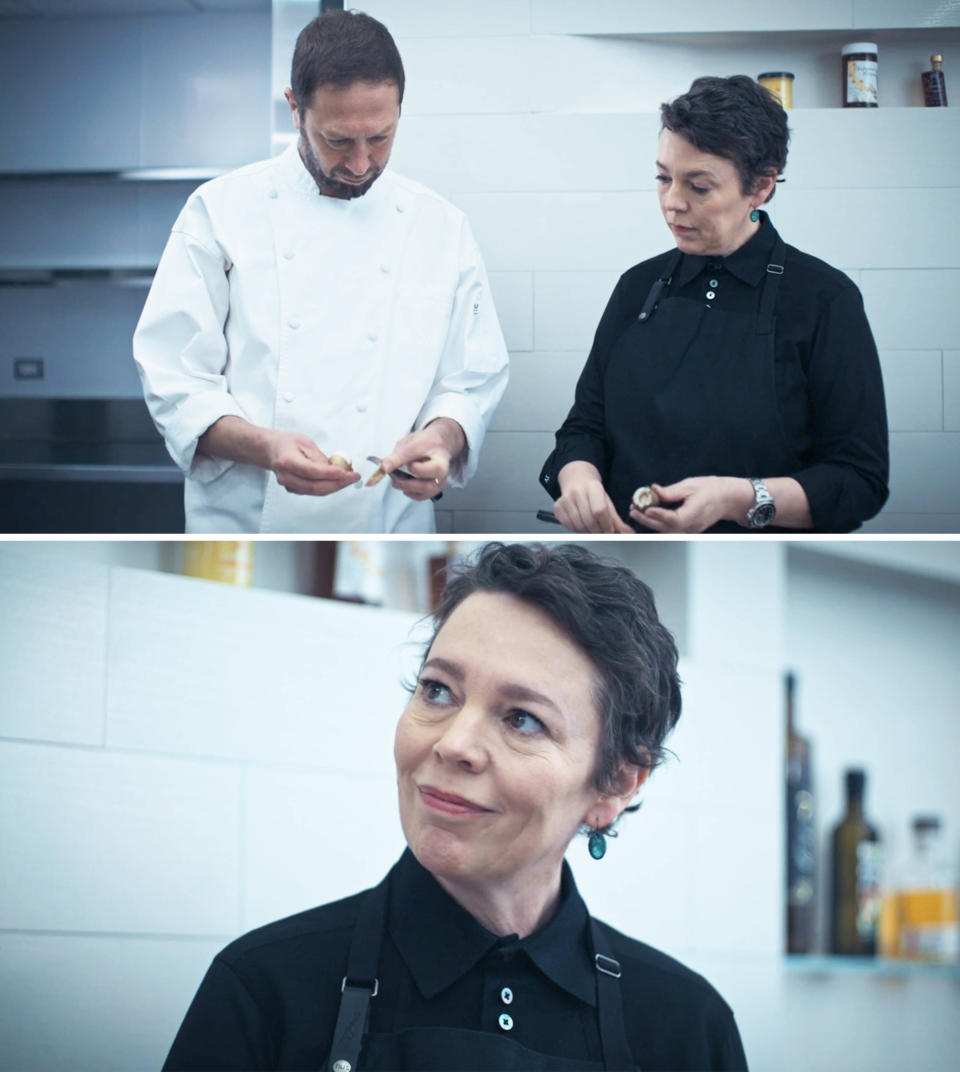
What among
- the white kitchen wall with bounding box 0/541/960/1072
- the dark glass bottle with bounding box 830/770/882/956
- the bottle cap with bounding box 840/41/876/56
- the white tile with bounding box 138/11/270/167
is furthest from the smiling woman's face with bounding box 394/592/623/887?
the white tile with bounding box 138/11/270/167

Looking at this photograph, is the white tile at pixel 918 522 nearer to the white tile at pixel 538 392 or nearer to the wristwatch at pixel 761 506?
the white tile at pixel 538 392

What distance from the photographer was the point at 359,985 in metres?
1.23

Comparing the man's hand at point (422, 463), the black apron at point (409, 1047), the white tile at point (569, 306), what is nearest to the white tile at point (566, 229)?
the white tile at point (569, 306)

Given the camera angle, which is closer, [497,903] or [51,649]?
[497,903]

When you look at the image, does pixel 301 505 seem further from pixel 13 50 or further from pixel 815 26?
pixel 13 50

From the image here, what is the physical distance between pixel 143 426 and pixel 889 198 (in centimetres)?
190

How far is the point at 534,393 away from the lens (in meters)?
2.51

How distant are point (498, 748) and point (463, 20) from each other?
5.46 feet

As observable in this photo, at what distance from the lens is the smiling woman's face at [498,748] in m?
1.24

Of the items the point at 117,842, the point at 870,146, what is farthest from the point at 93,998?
the point at 870,146

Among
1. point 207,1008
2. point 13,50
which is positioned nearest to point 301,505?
point 207,1008

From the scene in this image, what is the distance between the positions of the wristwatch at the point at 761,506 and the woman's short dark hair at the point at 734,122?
1.46ft

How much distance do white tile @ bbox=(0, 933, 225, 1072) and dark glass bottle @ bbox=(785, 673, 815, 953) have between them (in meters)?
1.19

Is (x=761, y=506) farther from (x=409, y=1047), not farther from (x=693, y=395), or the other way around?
(x=409, y=1047)
